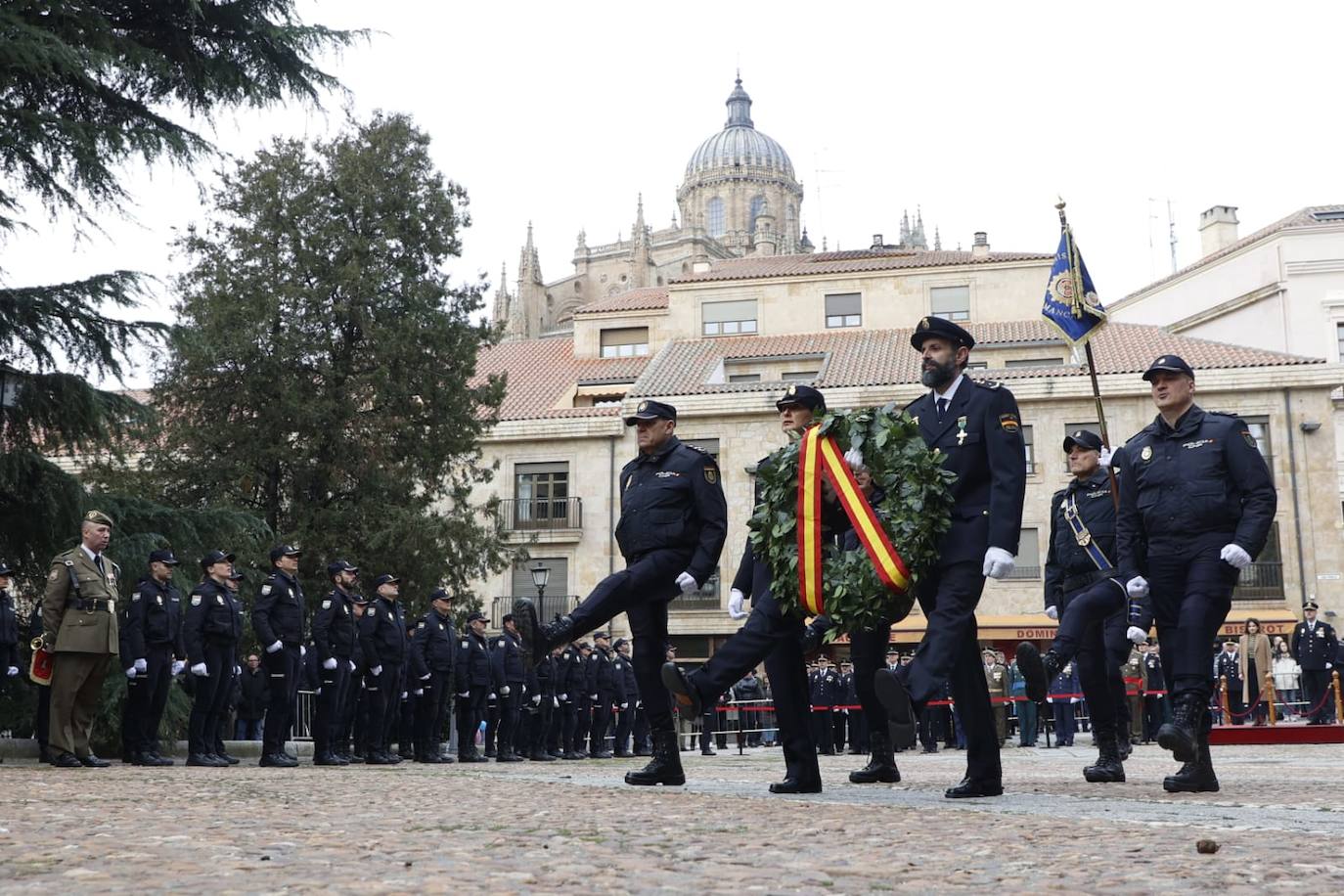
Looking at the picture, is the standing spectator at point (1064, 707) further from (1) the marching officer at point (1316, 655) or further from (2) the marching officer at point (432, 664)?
(2) the marching officer at point (432, 664)

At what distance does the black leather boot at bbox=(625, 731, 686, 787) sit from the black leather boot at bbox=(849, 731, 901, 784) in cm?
110

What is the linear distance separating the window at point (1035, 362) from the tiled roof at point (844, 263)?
15.2ft

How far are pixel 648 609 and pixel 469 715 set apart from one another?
10.8 m

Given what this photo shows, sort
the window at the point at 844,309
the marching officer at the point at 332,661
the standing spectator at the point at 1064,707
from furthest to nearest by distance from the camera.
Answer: the window at the point at 844,309, the standing spectator at the point at 1064,707, the marching officer at the point at 332,661

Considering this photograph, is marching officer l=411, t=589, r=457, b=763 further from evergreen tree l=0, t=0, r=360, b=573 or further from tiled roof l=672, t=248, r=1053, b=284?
tiled roof l=672, t=248, r=1053, b=284

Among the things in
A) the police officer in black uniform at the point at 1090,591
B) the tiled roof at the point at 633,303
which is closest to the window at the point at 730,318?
the tiled roof at the point at 633,303

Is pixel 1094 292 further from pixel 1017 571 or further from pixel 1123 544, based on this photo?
pixel 1017 571

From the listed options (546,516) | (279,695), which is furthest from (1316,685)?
(546,516)

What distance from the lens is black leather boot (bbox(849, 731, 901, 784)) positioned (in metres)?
8.73

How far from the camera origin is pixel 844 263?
2153 inches

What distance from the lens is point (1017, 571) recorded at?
44.5 meters

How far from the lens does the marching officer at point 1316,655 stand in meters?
25.2

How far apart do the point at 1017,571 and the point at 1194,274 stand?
70.8 feet

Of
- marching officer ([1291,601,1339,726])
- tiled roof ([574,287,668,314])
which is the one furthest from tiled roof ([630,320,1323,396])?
marching officer ([1291,601,1339,726])
